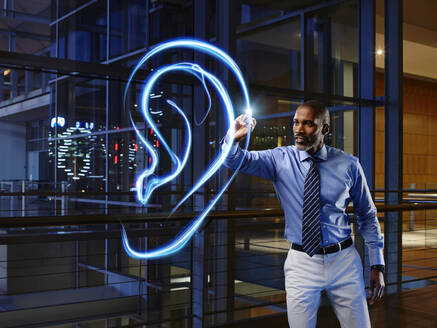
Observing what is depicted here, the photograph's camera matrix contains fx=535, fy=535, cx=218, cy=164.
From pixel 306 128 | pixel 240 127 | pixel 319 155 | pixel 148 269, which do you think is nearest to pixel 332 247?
pixel 319 155

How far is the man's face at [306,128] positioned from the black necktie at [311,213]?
116 mm

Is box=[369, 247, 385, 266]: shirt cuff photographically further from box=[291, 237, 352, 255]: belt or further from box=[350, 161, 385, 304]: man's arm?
box=[291, 237, 352, 255]: belt

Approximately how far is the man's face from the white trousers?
45cm

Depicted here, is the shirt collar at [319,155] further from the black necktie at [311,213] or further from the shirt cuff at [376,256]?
the shirt cuff at [376,256]

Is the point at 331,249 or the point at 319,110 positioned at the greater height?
the point at 319,110

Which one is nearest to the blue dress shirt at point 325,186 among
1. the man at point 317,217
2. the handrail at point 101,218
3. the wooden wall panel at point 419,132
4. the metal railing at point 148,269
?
the man at point 317,217

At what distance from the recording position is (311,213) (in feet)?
7.20

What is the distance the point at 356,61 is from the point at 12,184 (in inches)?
184

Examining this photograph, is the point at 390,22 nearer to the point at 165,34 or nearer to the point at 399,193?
the point at 399,193

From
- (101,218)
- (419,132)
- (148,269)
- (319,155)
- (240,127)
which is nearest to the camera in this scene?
(240,127)

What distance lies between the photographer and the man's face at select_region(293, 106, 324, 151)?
7.08 ft

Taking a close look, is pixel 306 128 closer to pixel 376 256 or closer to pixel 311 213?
pixel 311 213

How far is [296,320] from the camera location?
2.15m

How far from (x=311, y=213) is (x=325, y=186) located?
0.46ft
